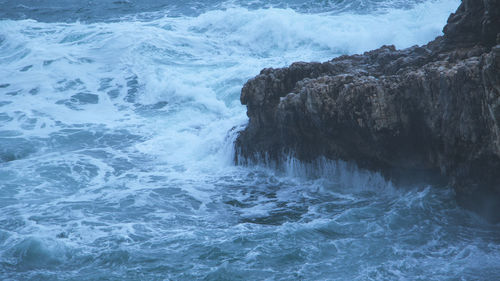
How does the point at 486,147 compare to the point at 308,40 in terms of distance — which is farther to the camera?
the point at 308,40

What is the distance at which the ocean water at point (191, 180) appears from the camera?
7.24 metres

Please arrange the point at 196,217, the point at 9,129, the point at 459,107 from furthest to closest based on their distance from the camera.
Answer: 1. the point at 9,129
2. the point at 196,217
3. the point at 459,107

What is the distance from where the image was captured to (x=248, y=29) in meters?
21.6

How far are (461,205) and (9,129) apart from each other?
1135 cm

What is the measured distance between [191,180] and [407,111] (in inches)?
175

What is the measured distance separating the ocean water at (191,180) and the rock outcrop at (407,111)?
411 mm

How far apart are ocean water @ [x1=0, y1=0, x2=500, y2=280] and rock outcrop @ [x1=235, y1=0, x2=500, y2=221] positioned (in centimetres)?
41

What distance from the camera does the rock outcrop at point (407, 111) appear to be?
730 cm

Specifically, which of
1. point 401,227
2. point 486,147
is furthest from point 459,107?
point 401,227

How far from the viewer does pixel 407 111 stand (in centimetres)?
823

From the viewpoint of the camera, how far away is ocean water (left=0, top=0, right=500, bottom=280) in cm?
724

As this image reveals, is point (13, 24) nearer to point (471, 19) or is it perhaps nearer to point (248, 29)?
point (248, 29)

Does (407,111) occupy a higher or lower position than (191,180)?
higher

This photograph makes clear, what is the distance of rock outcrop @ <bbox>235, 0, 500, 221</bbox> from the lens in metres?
7.30
